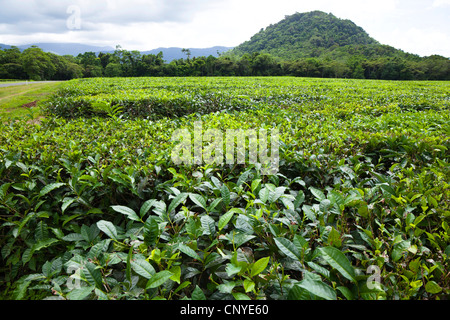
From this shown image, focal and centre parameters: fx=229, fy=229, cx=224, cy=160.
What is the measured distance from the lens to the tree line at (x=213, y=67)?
140 feet

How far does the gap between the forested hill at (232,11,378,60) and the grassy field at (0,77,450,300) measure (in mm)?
85017

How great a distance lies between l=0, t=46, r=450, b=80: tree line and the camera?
42.7 m

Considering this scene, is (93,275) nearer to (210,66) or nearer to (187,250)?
(187,250)

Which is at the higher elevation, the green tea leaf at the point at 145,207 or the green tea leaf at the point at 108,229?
the green tea leaf at the point at 145,207

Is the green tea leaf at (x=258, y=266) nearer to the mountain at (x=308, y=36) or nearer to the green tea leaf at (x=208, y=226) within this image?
the green tea leaf at (x=208, y=226)

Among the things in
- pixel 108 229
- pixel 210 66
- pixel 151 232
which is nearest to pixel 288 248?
pixel 151 232

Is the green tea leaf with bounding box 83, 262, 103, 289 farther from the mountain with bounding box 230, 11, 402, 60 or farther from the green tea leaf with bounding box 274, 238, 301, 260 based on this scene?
the mountain with bounding box 230, 11, 402, 60

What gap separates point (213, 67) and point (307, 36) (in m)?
67.9

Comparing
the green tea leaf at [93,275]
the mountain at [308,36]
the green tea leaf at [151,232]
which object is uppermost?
the mountain at [308,36]

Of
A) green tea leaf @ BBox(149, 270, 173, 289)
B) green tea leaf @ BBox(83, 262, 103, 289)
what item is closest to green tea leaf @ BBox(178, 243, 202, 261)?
green tea leaf @ BBox(149, 270, 173, 289)

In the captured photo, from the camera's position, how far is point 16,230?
1.70m

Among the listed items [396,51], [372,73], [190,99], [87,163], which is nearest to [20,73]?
[190,99]

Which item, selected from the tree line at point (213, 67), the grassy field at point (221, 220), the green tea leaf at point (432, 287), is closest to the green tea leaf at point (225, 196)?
the grassy field at point (221, 220)

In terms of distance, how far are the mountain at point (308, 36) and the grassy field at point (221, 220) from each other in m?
85.0
